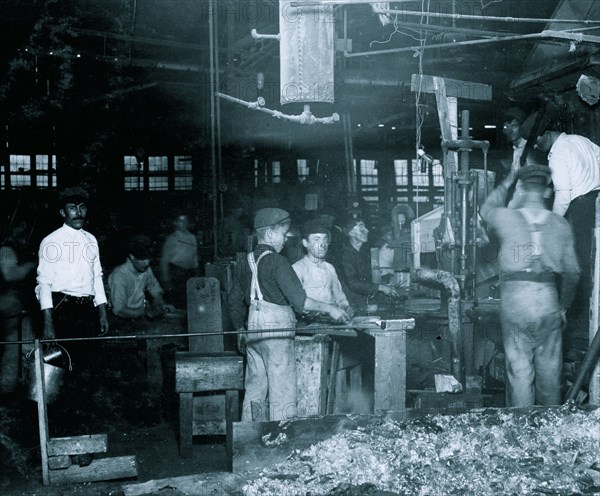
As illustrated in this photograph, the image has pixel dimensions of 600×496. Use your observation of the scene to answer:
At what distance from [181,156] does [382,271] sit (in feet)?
37.1

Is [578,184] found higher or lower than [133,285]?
higher

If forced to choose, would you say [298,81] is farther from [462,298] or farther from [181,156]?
[181,156]

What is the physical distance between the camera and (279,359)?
6.43m

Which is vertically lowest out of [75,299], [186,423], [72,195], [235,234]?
[186,423]

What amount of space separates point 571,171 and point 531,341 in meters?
2.46

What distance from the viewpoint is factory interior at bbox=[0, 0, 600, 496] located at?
15.6 feet

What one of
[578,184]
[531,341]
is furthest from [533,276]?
[578,184]

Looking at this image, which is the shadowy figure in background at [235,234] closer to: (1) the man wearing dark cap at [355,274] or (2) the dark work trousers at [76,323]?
(1) the man wearing dark cap at [355,274]

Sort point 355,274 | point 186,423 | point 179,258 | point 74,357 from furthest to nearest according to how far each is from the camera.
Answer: point 179,258 < point 355,274 < point 74,357 < point 186,423

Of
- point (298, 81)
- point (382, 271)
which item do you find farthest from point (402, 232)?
point (298, 81)

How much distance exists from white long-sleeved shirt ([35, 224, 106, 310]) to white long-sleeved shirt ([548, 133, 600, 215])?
5594 mm

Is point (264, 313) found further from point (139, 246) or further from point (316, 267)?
point (139, 246)

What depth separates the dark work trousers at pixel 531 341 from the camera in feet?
20.3

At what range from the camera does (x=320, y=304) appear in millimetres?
6406
